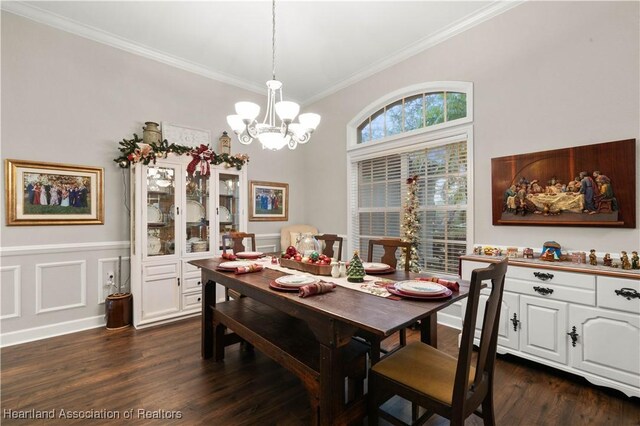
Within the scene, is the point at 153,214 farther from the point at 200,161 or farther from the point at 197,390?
the point at 197,390

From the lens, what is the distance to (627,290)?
1.99 meters

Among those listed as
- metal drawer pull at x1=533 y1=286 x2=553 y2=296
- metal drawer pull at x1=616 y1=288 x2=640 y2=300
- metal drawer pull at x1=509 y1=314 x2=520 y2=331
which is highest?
metal drawer pull at x1=616 y1=288 x2=640 y2=300

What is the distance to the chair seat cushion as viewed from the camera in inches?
53.6

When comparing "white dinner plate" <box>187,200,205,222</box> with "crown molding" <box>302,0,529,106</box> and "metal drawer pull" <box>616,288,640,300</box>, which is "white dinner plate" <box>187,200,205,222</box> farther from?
"metal drawer pull" <box>616,288,640,300</box>

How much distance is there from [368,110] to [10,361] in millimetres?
4777

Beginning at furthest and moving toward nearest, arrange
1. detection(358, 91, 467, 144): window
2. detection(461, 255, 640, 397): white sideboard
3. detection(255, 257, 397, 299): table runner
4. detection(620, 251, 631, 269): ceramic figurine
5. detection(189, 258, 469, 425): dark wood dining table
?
detection(358, 91, 467, 144): window < detection(620, 251, 631, 269): ceramic figurine < detection(461, 255, 640, 397): white sideboard < detection(255, 257, 397, 299): table runner < detection(189, 258, 469, 425): dark wood dining table

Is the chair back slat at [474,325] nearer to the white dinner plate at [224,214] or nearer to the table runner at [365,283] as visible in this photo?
the table runner at [365,283]

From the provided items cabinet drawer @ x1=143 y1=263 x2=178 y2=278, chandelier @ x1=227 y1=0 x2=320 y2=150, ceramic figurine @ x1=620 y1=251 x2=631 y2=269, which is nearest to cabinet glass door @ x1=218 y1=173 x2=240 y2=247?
cabinet drawer @ x1=143 y1=263 x2=178 y2=278

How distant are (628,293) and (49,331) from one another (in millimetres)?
5209

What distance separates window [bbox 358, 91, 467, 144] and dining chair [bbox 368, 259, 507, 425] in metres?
2.62

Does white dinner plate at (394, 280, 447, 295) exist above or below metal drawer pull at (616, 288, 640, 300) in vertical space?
above

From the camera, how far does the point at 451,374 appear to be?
146 cm

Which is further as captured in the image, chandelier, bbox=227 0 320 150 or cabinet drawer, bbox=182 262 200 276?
cabinet drawer, bbox=182 262 200 276

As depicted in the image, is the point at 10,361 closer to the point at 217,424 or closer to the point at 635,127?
the point at 217,424
